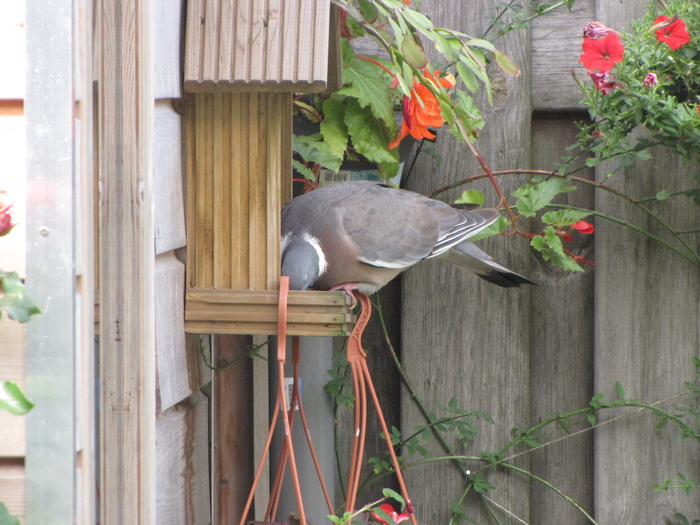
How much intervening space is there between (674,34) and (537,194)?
0.41 meters

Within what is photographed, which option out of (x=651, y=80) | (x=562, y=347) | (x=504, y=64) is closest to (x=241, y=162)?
(x=504, y=64)

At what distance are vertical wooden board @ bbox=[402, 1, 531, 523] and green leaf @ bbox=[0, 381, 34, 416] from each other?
1264 millimetres

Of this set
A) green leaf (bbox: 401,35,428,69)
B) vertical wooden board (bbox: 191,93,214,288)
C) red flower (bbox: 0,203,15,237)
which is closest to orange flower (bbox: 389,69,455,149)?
green leaf (bbox: 401,35,428,69)

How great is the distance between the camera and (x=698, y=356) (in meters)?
1.78

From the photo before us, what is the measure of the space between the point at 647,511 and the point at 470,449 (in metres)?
0.44

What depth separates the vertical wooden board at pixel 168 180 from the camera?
47.6 inches

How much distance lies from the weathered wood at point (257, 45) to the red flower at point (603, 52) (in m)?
0.59

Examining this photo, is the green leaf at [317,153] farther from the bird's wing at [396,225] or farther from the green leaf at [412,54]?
the green leaf at [412,54]

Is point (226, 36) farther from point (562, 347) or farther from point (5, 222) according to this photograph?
point (562, 347)

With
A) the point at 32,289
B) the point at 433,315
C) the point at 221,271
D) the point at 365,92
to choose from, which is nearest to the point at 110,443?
the point at 32,289

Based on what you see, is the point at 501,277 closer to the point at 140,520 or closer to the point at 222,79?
the point at 222,79

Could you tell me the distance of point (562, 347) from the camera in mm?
1849

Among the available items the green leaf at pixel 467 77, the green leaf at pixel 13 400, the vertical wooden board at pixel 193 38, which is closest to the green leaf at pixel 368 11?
the green leaf at pixel 467 77

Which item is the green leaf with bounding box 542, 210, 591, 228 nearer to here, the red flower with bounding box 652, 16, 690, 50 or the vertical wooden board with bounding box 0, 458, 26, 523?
the red flower with bounding box 652, 16, 690, 50
